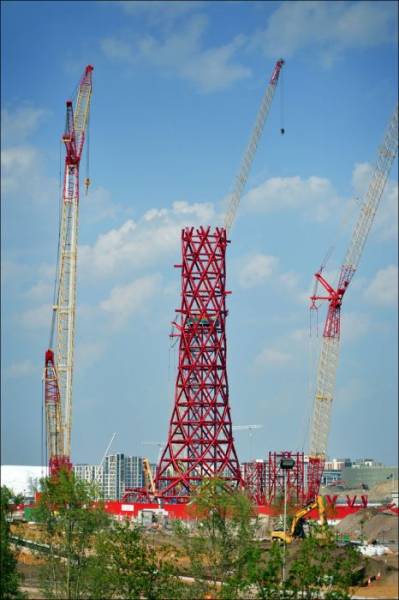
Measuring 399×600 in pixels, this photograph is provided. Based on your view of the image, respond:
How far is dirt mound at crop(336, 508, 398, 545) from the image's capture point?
374 feet

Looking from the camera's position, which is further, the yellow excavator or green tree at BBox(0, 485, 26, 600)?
the yellow excavator

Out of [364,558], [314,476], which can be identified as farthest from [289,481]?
[364,558]

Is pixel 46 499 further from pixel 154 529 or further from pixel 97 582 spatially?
pixel 154 529

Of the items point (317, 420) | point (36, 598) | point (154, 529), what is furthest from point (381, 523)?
point (36, 598)

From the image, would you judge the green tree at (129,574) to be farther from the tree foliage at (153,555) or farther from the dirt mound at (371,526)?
the dirt mound at (371,526)

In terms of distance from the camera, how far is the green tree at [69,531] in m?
58.3

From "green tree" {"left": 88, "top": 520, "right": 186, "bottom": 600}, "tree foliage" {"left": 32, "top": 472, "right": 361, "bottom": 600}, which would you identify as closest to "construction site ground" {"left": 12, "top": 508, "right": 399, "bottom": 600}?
"tree foliage" {"left": 32, "top": 472, "right": 361, "bottom": 600}

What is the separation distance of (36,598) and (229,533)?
549 inches

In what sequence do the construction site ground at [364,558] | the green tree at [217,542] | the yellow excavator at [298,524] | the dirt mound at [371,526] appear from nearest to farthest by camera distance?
the green tree at [217,542] → the construction site ground at [364,558] → the yellow excavator at [298,524] → the dirt mound at [371,526]

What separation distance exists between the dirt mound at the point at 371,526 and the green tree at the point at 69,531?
51.7 metres

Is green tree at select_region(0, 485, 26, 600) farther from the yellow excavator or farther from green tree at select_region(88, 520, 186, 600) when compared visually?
the yellow excavator

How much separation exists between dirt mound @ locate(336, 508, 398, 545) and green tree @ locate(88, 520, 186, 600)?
5651cm

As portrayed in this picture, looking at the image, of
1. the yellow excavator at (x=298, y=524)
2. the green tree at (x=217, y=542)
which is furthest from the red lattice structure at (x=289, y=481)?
the green tree at (x=217, y=542)

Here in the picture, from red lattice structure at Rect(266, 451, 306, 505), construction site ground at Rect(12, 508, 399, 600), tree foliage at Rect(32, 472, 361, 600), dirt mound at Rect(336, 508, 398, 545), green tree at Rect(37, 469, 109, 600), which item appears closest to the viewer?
tree foliage at Rect(32, 472, 361, 600)
